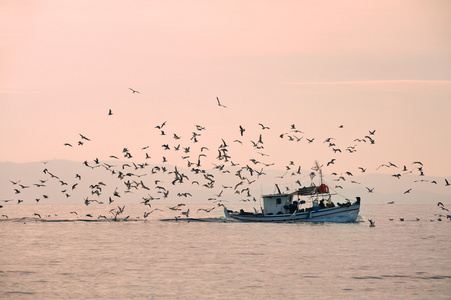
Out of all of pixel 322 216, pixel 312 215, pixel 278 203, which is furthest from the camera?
pixel 322 216

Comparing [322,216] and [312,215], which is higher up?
[312,215]

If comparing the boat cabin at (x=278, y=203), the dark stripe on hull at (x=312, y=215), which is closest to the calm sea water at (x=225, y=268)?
the boat cabin at (x=278, y=203)

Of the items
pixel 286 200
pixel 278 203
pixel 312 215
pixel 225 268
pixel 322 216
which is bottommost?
pixel 225 268

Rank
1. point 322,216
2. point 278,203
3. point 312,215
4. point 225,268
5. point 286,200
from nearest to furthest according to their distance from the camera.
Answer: point 225,268 < point 286,200 < point 278,203 < point 312,215 < point 322,216

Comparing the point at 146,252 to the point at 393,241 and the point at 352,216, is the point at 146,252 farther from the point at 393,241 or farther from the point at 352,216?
the point at 352,216

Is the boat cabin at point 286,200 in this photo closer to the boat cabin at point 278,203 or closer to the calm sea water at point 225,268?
the boat cabin at point 278,203

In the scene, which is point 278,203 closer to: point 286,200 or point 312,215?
point 286,200

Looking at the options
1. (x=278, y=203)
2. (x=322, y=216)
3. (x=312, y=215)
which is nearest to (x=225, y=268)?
(x=278, y=203)

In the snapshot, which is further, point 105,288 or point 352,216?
point 352,216

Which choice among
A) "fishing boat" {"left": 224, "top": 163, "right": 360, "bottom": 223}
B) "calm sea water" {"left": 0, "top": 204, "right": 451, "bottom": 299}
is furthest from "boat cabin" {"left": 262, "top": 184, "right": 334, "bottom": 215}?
"calm sea water" {"left": 0, "top": 204, "right": 451, "bottom": 299}

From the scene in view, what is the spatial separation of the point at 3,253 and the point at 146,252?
494 inches

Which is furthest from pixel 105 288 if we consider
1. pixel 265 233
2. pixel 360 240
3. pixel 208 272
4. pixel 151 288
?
pixel 265 233

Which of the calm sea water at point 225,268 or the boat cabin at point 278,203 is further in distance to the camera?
the boat cabin at point 278,203

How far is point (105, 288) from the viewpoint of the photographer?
36.5 meters
